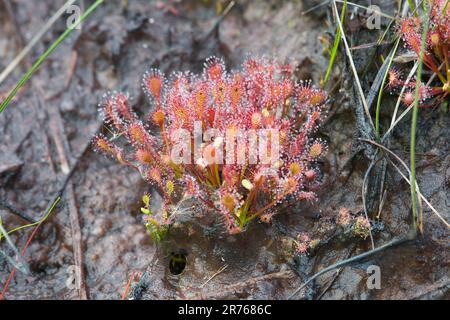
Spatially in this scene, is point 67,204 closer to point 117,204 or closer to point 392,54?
point 117,204

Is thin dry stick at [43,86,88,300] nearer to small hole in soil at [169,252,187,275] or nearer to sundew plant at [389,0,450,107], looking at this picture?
small hole in soil at [169,252,187,275]

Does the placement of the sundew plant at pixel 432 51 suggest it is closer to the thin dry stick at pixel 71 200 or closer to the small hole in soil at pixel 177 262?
the small hole in soil at pixel 177 262

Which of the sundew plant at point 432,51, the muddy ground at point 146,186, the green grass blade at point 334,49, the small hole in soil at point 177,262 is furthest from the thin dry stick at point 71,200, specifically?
the sundew plant at point 432,51

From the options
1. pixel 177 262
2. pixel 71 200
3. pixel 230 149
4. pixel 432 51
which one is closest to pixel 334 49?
pixel 432 51

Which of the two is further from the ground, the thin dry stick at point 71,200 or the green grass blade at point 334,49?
the green grass blade at point 334,49

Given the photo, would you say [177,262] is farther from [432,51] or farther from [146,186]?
[432,51]

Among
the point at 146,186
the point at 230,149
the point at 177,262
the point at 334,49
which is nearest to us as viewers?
the point at 230,149
